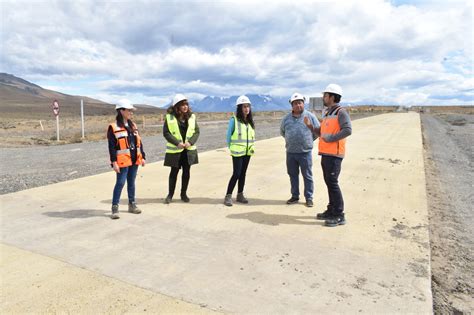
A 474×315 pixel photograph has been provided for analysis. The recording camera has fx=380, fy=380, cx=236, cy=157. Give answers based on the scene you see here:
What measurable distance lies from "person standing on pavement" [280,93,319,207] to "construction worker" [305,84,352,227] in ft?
2.58

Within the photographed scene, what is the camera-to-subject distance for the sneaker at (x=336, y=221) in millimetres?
5184

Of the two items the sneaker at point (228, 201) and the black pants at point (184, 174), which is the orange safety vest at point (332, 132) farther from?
the black pants at point (184, 174)

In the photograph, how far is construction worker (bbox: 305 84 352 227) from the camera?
505 centimetres

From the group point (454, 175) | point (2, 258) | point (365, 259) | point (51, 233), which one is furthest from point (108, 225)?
point (454, 175)

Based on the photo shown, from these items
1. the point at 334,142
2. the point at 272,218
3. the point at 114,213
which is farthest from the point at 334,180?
the point at 114,213

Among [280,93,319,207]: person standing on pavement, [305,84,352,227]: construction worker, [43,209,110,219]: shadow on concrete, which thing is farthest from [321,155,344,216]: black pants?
[43,209,110,219]: shadow on concrete

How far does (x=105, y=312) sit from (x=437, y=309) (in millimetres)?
2861

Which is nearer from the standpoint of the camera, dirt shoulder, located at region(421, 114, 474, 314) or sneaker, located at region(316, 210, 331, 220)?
dirt shoulder, located at region(421, 114, 474, 314)

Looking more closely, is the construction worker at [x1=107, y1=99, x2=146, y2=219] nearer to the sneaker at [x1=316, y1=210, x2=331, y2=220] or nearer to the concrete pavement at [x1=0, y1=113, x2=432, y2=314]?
the concrete pavement at [x1=0, y1=113, x2=432, y2=314]

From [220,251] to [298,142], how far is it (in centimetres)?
254

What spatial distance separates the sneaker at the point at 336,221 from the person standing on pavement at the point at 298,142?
938 mm

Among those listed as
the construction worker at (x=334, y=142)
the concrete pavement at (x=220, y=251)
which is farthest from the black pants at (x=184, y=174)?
the construction worker at (x=334, y=142)

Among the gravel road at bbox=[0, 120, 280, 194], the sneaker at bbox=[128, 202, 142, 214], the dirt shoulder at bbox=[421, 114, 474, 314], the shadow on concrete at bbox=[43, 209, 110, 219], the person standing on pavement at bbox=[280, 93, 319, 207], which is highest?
the person standing on pavement at bbox=[280, 93, 319, 207]

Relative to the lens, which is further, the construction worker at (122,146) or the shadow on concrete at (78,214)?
the shadow on concrete at (78,214)
